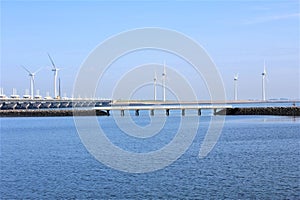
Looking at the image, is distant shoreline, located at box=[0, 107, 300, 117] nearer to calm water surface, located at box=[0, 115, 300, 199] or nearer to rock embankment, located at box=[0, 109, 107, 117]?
rock embankment, located at box=[0, 109, 107, 117]

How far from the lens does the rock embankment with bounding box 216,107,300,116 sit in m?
120

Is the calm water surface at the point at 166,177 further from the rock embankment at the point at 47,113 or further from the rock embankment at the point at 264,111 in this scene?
the rock embankment at the point at 47,113

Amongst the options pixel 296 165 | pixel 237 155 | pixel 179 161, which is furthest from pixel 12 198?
pixel 237 155

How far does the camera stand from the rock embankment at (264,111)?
120094mm

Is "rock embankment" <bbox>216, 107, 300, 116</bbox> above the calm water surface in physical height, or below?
above

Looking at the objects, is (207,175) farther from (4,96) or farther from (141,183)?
(4,96)

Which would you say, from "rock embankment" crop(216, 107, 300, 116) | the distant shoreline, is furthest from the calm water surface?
the distant shoreline

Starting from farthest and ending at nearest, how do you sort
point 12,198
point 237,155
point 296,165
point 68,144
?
point 68,144 → point 237,155 → point 296,165 → point 12,198

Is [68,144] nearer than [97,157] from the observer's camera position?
No

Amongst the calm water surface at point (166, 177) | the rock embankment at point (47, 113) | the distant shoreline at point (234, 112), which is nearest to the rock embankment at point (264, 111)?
the distant shoreline at point (234, 112)

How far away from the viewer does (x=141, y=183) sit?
2917cm

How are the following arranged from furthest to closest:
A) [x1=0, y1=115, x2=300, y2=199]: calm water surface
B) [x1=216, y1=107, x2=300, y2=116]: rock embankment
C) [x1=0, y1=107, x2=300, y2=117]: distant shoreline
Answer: [x1=0, y1=107, x2=300, y2=117]: distant shoreline → [x1=216, y1=107, x2=300, y2=116]: rock embankment → [x1=0, y1=115, x2=300, y2=199]: calm water surface

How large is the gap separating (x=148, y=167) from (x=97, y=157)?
797cm

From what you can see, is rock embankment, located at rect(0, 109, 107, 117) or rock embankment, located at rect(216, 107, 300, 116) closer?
rock embankment, located at rect(216, 107, 300, 116)
